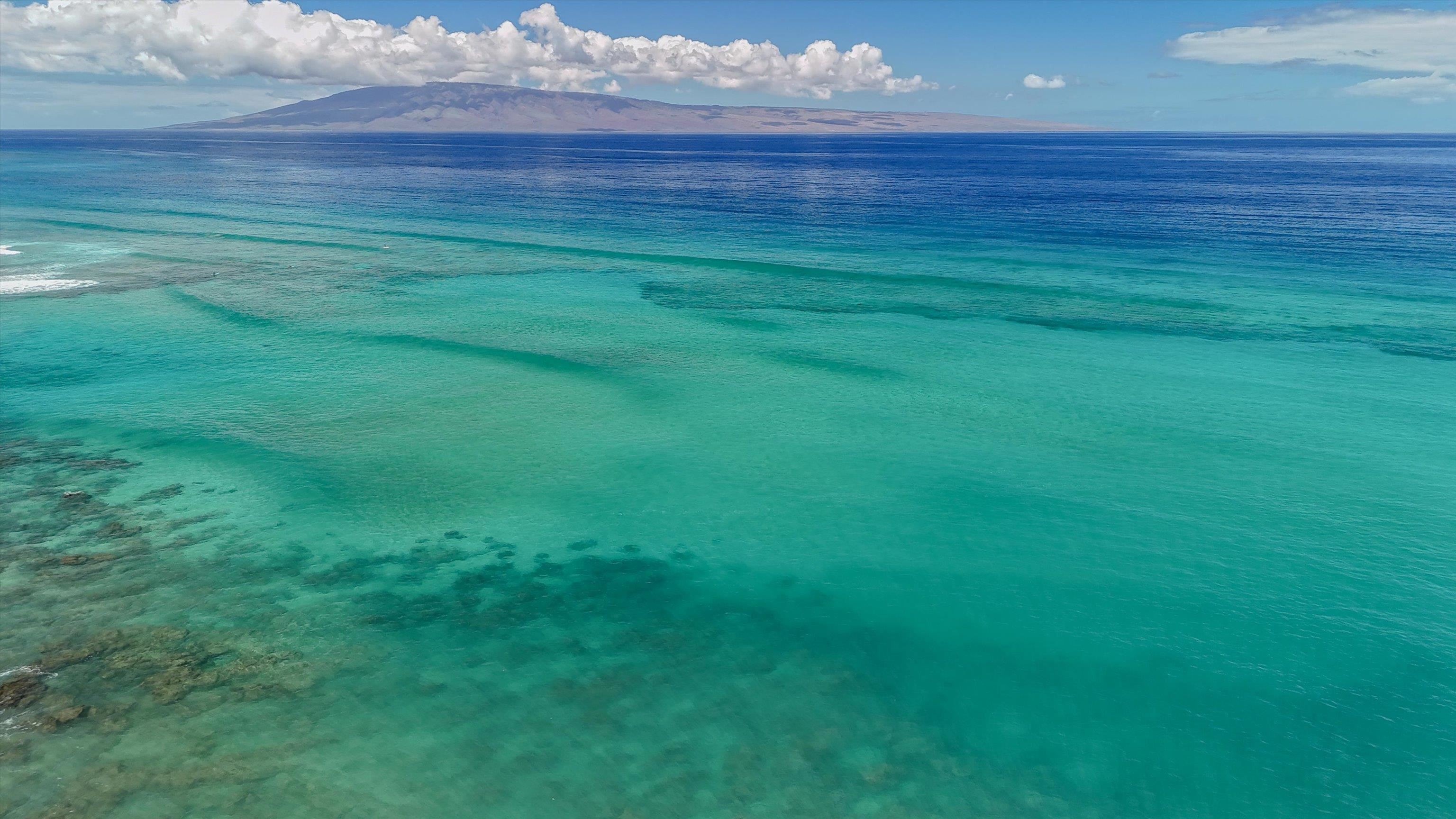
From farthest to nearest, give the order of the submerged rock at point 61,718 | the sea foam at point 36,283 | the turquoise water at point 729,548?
the sea foam at point 36,283
the submerged rock at point 61,718
the turquoise water at point 729,548

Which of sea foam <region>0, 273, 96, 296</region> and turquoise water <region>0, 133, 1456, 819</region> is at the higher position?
sea foam <region>0, 273, 96, 296</region>

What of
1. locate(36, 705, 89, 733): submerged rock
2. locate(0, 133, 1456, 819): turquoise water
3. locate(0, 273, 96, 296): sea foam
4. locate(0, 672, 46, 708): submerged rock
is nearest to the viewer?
locate(0, 133, 1456, 819): turquoise water

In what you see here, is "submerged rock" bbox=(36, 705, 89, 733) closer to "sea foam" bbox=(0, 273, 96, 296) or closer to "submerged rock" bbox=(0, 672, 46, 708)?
"submerged rock" bbox=(0, 672, 46, 708)

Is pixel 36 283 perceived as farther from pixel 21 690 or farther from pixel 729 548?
pixel 729 548

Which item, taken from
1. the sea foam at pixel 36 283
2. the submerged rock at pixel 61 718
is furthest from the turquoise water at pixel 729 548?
the sea foam at pixel 36 283

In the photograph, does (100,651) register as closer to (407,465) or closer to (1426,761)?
(407,465)

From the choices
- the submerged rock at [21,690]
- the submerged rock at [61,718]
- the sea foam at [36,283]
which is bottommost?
the submerged rock at [61,718]

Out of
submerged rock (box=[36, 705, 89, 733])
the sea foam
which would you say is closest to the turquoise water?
submerged rock (box=[36, 705, 89, 733])

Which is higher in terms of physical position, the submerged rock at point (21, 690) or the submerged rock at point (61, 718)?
the submerged rock at point (21, 690)

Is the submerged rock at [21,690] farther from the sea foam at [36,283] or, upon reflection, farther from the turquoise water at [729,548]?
the sea foam at [36,283]

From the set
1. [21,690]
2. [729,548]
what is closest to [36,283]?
[21,690]
